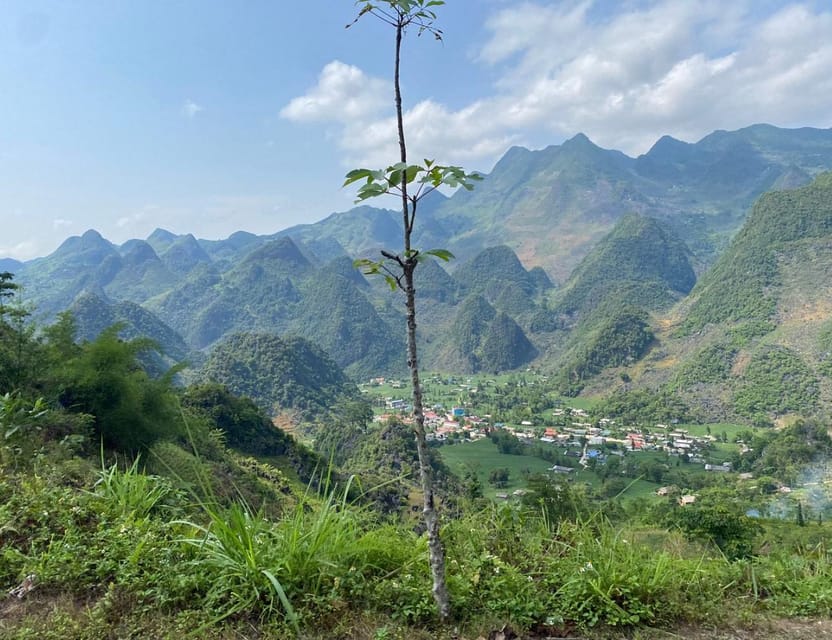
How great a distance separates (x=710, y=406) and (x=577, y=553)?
7658 centimetres

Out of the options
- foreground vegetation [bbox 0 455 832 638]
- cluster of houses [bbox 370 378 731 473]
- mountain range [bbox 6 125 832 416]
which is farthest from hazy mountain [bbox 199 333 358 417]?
foreground vegetation [bbox 0 455 832 638]

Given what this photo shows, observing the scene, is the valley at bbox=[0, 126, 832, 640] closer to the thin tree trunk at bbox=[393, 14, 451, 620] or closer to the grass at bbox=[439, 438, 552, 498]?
the thin tree trunk at bbox=[393, 14, 451, 620]

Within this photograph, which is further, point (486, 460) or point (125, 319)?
point (125, 319)

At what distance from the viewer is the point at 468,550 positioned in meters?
2.63

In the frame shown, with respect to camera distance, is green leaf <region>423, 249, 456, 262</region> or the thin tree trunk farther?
the thin tree trunk

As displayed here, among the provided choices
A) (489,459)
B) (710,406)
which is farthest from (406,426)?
(710,406)

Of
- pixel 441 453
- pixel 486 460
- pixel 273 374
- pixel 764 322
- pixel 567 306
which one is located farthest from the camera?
pixel 567 306

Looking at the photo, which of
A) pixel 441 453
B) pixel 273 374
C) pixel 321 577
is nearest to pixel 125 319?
pixel 273 374

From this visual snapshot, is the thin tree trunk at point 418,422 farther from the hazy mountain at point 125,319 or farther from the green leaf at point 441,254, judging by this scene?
the hazy mountain at point 125,319

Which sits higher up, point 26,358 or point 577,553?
point 26,358

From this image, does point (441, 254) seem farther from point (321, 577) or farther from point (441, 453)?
point (441, 453)

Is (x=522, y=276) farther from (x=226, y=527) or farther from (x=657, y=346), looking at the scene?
(x=226, y=527)

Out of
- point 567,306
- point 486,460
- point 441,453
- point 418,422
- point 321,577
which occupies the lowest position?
point 486,460

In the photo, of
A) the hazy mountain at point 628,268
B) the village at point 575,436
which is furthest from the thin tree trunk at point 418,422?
the hazy mountain at point 628,268
